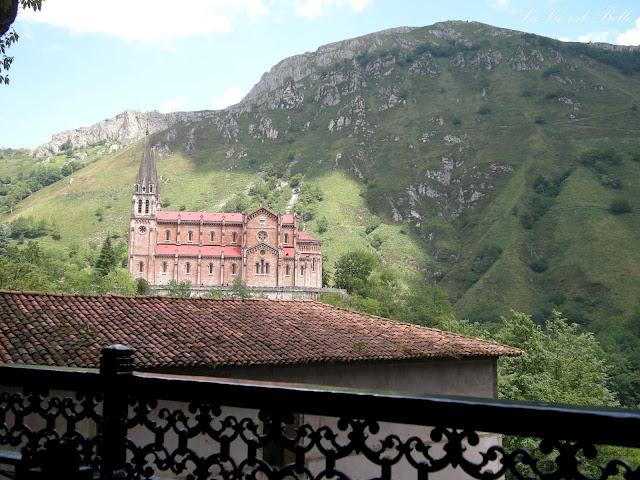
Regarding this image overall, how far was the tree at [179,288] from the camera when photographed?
85450 millimetres

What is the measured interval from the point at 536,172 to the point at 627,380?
2666 inches

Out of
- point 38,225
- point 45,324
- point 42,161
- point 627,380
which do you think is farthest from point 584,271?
point 42,161

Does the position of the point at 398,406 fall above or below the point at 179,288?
below

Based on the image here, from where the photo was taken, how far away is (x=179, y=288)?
86938mm

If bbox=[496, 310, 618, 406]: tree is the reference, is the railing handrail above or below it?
below

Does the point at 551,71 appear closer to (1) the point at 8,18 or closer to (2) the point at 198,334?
(2) the point at 198,334

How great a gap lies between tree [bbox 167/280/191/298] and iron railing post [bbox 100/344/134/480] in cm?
8194

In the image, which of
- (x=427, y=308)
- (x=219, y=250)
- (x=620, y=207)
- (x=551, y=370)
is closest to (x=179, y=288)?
(x=219, y=250)

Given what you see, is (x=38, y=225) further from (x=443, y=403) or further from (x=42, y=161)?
(x=443, y=403)

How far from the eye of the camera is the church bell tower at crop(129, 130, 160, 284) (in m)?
94.4

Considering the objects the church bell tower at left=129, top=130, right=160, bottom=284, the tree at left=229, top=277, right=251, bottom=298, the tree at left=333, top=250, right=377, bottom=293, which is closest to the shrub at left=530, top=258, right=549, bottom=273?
the tree at left=333, top=250, right=377, bottom=293

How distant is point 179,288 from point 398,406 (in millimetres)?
86734

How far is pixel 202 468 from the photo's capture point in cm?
319

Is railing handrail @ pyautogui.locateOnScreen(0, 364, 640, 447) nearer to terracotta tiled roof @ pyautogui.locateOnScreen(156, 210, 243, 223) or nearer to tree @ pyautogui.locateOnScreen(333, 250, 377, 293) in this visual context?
tree @ pyautogui.locateOnScreen(333, 250, 377, 293)
